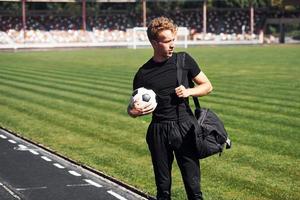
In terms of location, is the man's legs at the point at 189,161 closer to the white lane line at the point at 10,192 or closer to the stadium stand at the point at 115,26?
the white lane line at the point at 10,192

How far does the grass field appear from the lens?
9.45m

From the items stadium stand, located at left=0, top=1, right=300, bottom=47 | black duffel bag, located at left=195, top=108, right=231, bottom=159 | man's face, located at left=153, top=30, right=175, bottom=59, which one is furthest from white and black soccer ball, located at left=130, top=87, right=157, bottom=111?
stadium stand, located at left=0, top=1, right=300, bottom=47

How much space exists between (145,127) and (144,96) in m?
8.88

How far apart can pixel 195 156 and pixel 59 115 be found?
11.3 meters

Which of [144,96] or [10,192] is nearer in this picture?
[144,96]

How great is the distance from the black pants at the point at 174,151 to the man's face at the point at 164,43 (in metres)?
0.76

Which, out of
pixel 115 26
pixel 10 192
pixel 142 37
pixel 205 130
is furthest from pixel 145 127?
pixel 115 26

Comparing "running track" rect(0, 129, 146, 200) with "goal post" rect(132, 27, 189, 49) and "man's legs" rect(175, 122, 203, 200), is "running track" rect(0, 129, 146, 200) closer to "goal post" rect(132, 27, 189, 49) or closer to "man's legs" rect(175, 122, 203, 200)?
"man's legs" rect(175, 122, 203, 200)

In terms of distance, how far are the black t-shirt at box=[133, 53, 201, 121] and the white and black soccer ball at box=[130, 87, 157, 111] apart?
80mm

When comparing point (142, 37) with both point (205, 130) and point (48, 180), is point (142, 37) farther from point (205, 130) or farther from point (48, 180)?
point (205, 130)

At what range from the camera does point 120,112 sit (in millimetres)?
17328

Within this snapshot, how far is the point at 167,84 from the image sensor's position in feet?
20.1

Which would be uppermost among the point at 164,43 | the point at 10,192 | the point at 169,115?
the point at 164,43

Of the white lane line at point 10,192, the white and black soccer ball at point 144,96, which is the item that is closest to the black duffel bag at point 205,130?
the white and black soccer ball at point 144,96
